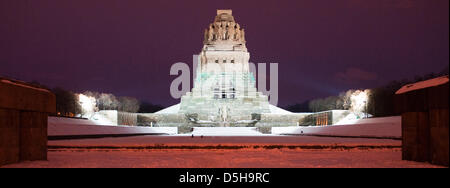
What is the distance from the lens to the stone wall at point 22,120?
9359 millimetres

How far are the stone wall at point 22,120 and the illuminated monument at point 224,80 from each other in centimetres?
6793

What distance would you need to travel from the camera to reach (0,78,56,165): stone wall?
9.36 m

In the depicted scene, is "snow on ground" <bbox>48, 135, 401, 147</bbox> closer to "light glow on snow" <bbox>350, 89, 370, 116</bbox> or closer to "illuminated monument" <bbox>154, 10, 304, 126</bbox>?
"light glow on snow" <bbox>350, 89, 370, 116</bbox>

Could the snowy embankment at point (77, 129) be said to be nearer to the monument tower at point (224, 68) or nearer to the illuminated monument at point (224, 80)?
the illuminated monument at point (224, 80)

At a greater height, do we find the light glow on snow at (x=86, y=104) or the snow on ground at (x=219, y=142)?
the light glow on snow at (x=86, y=104)

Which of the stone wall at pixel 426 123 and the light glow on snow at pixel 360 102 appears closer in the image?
the stone wall at pixel 426 123

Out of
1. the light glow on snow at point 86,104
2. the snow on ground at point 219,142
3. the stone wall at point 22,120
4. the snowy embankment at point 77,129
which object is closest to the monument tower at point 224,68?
the light glow on snow at point 86,104

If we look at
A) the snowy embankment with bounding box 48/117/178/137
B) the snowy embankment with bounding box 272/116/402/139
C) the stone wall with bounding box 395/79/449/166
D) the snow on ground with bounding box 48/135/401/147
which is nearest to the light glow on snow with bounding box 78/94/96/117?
the snowy embankment with bounding box 48/117/178/137

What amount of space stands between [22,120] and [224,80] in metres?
78.0

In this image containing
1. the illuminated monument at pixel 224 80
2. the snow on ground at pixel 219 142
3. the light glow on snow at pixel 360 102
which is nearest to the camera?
the snow on ground at pixel 219 142

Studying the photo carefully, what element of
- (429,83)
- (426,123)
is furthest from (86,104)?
(429,83)
